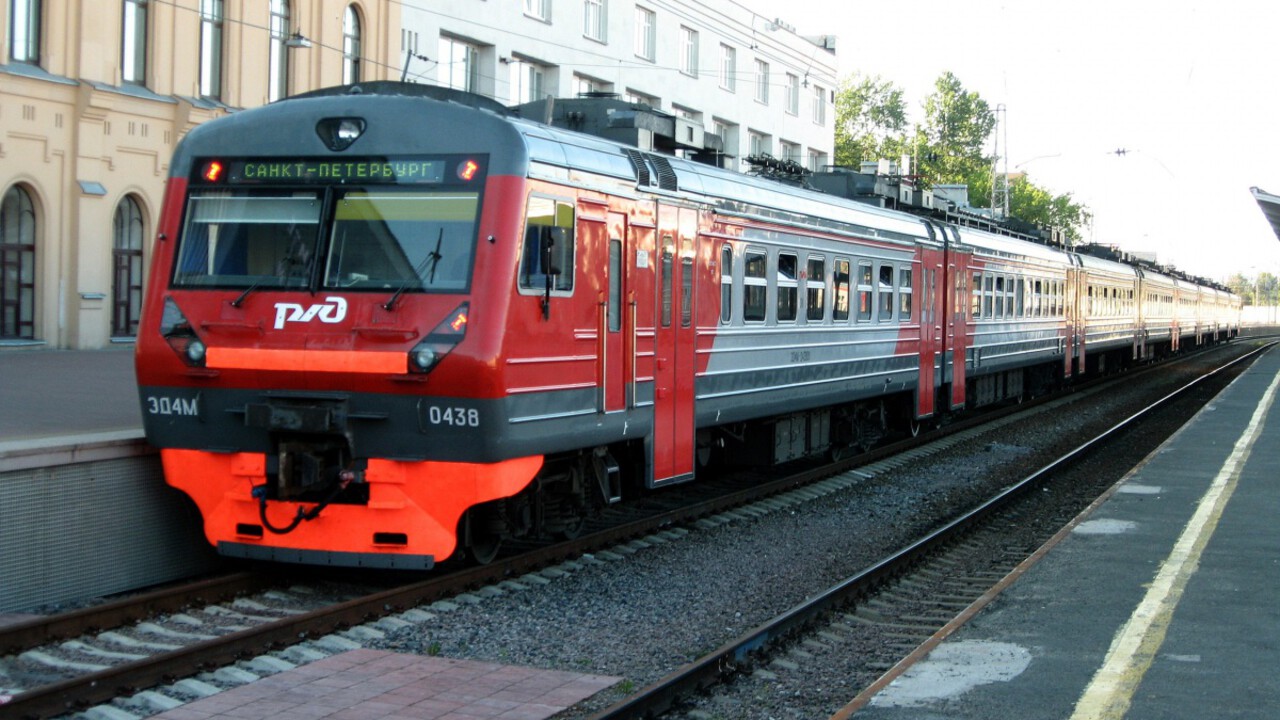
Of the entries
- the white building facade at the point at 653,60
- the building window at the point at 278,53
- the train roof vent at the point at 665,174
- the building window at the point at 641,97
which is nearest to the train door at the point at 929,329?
the white building facade at the point at 653,60

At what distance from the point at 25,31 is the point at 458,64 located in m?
11.0

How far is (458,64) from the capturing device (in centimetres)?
3158

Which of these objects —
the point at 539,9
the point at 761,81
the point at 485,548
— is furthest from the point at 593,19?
the point at 485,548

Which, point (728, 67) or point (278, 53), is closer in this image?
point (278, 53)

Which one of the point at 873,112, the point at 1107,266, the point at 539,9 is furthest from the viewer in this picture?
the point at 873,112

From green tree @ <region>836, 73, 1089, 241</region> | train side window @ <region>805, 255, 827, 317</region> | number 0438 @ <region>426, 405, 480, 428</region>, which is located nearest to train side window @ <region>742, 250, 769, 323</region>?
train side window @ <region>805, 255, 827, 317</region>

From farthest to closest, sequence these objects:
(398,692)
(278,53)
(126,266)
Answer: (278,53) → (126,266) → (398,692)

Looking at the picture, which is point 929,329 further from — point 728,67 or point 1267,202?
point 728,67

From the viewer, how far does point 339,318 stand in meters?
8.84

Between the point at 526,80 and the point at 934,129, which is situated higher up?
the point at 934,129

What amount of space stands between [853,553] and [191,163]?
19.7 feet

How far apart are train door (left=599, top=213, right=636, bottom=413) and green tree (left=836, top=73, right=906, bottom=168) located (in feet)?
294

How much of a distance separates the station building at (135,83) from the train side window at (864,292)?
1.95 m

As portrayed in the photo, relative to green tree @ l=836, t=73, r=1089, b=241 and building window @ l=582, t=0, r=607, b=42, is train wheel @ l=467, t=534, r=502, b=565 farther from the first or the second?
green tree @ l=836, t=73, r=1089, b=241
